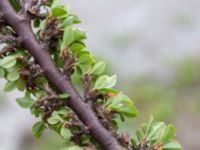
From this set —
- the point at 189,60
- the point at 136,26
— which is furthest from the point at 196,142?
the point at 136,26

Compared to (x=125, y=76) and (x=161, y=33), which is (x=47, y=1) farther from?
(x=161, y=33)

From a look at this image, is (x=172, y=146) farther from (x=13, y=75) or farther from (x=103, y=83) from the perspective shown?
(x=13, y=75)

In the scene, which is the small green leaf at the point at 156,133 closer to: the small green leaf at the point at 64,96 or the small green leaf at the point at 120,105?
the small green leaf at the point at 120,105

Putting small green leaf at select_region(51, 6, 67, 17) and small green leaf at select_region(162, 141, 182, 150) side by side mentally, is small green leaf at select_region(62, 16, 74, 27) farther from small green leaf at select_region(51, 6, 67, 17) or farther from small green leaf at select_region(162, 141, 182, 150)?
small green leaf at select_region(162, 141, 182, 150)

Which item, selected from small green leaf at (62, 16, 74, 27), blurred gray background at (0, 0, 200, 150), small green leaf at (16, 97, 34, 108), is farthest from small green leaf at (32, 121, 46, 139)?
blurred gray background at (0, 0, 200, 150)

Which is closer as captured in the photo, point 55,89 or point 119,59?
point 55,89

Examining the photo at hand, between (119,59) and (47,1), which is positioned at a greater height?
(47,1)
